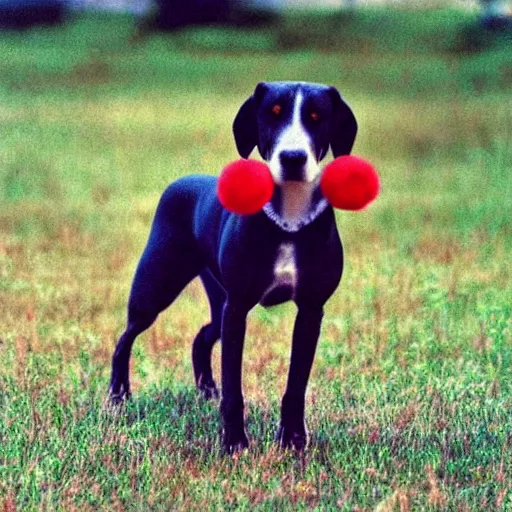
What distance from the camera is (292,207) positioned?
194 inches

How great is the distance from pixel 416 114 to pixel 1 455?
14.7 metres

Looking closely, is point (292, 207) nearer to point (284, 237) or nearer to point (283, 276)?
point (284, 237)

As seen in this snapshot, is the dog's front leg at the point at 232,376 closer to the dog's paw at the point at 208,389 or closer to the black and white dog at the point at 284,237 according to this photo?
the black and white dog at the point at 284,237

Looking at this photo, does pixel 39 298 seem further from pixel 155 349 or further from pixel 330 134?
pixel 330 134

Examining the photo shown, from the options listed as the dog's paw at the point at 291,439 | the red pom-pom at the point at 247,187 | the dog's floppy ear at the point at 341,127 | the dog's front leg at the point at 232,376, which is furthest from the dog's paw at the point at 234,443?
the dog's floppy ear at the point at 341,127

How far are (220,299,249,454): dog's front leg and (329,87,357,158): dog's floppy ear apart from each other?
0.84 metres

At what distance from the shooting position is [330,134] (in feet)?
16.4

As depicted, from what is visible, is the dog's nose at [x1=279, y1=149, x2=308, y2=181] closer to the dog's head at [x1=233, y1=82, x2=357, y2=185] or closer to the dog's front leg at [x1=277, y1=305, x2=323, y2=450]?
the dog's head at [x1=233, y1=82, x2=357, y2=185]

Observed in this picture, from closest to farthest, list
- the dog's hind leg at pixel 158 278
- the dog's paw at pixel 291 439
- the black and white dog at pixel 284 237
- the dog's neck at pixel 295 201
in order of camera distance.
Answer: the black and white dog at pixel 284 237 < the dog's neck at pixel 295 201 < the dog's paw at pixel 291 439 < the dog's hind leg at pixel 158 278

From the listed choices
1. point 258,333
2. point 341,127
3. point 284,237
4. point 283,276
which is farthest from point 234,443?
point 258,333

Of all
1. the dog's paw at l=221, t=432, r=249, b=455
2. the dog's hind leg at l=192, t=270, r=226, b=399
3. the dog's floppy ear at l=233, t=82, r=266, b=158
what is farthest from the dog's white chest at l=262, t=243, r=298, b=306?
the dog's hind leg at l=192, t=270, r=226, b=399

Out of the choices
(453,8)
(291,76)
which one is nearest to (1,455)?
(291,76)

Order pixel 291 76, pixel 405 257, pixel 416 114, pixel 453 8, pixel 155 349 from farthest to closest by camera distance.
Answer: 1. pixel 453 8
2. pixel 291 76
3. pixel 416 114
4. pixel 405 257
5. pixel 155 349

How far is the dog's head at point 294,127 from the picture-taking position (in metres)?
4.66
